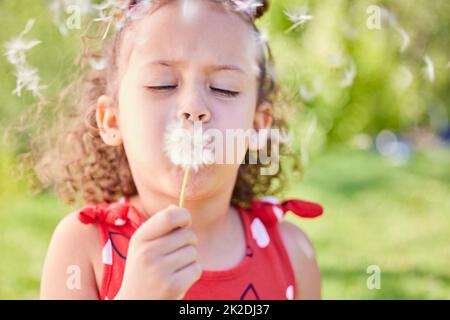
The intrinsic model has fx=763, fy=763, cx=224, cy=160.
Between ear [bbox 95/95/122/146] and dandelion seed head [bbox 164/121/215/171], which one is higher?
ear [bbox 95/95/122/146]

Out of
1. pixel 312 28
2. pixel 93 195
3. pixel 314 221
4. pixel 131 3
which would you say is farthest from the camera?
pixel 312 28

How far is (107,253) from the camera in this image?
1684 mm

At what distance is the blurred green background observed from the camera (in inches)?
108

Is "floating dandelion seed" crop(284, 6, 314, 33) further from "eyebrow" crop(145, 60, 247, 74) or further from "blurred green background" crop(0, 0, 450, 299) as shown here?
"eyebrow" crop(145, 60, 247, 74)

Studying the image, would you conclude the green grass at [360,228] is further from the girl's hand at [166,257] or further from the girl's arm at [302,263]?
the girl's hand at [166,257]

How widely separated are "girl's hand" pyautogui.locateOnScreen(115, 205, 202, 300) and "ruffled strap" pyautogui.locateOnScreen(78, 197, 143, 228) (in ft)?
1.18

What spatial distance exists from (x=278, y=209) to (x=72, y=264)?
0.55 m

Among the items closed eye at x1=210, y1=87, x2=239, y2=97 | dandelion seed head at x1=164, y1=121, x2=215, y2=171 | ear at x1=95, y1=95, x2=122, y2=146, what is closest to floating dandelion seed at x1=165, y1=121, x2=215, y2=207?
dandelion seed head at x1=164, y1=121, x2=215, y2=171

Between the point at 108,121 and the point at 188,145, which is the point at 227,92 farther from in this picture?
the point at 108,121

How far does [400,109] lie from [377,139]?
28cm

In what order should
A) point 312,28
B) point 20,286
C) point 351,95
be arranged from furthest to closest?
point 351,95 → point 312,28 → point 20,286

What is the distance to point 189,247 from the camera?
4.48 ft

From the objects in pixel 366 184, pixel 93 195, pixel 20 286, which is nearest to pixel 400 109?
pixel 366 184

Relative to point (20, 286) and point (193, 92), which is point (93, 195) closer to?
point (193, 92)
